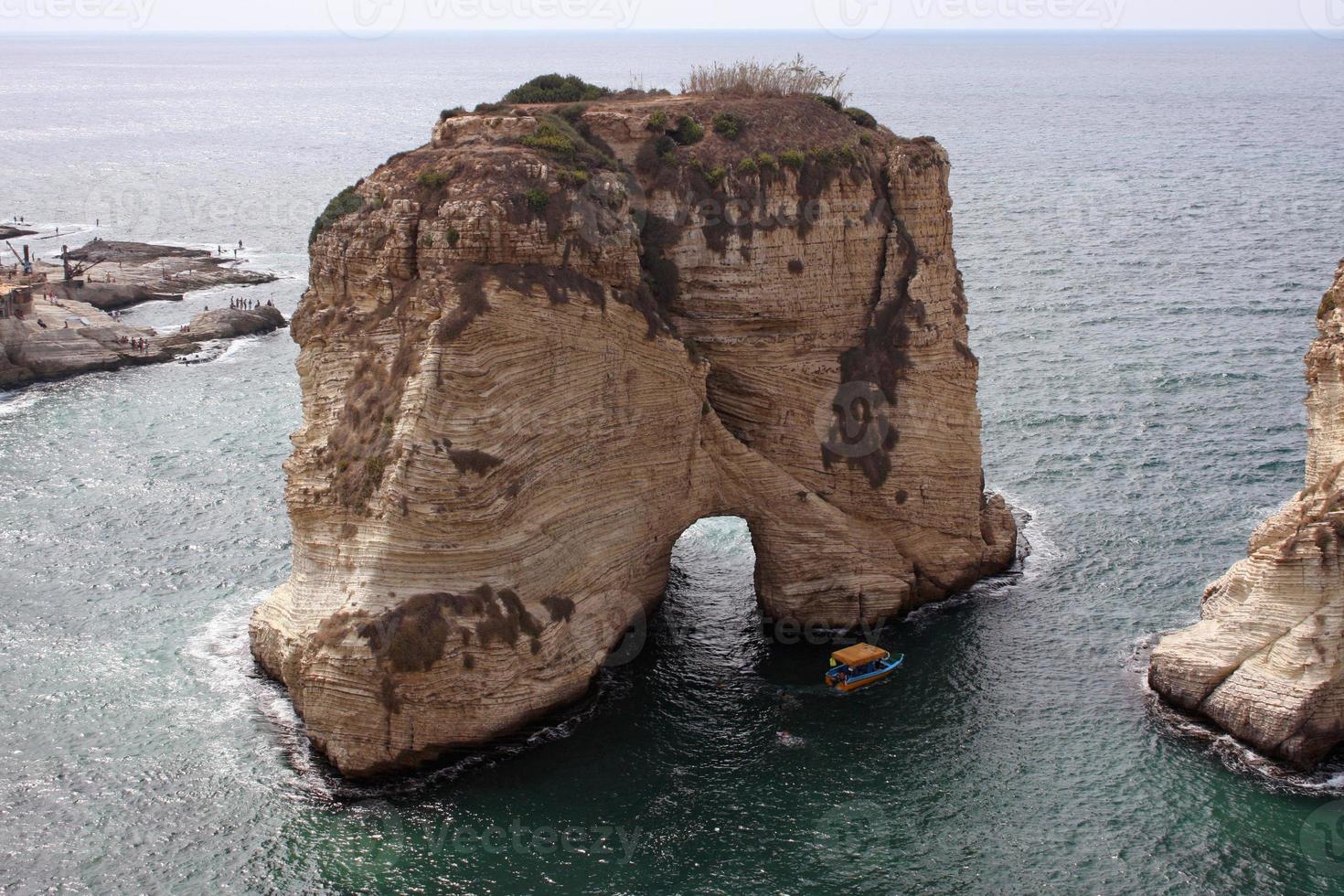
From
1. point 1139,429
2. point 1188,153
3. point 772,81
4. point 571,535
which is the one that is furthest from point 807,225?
point 1188,153

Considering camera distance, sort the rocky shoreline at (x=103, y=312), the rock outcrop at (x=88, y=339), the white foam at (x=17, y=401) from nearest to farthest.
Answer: the white foam at (x=17, y=401) → the rock outcrop at (x=88, y=339) → the rocky shoreline at (x=103, y=312)

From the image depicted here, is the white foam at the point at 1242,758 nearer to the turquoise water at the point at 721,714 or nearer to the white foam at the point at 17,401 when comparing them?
the turquoise water at the point at 721,714

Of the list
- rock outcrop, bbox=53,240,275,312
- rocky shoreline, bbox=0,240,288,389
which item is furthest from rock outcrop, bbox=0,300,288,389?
rock outcrop, bbox=53,240,275,312

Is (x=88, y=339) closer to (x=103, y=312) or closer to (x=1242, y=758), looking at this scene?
(x=103, y=312)

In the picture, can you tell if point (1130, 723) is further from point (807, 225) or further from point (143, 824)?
point (143, 824)

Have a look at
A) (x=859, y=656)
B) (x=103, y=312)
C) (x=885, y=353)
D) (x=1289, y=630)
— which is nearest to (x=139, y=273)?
(x=103, y=312)

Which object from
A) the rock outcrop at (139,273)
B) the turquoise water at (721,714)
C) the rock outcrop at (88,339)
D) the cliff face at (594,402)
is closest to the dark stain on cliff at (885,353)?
the cliff face at (594,402)
